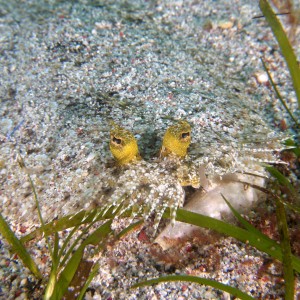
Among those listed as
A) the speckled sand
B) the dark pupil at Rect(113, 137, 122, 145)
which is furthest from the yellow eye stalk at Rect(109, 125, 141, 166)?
the speckled sand

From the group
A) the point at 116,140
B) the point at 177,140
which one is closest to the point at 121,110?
the point at 116,140

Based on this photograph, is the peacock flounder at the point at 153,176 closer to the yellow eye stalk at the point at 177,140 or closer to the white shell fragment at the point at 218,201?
the yellow eye stalk at the point at 177,140

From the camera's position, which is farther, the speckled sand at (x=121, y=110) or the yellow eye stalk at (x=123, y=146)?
the speckled sand at (x=121, y=110)

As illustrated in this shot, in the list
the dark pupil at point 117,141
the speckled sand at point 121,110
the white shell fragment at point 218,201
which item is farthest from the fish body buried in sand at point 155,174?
the white shell fragment at point 218,201

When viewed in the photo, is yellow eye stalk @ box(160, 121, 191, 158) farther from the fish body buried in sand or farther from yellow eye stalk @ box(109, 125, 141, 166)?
yellow eye stalk @ box(109, 125, 141, 166)

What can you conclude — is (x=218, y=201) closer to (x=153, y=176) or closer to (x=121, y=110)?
(x=153, y=176)

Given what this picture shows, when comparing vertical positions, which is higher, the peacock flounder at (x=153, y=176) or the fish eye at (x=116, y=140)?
the fish eye at (x=116, y=140)
